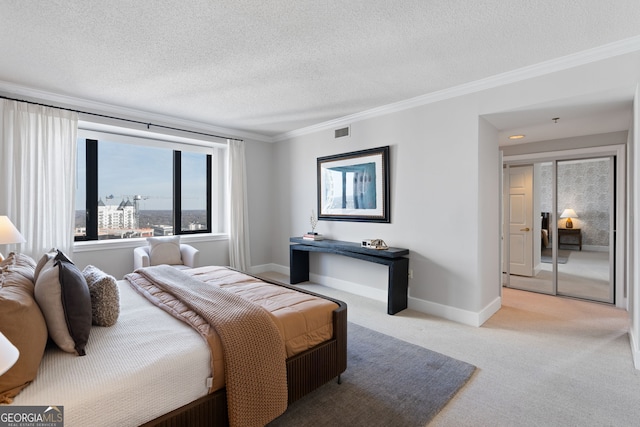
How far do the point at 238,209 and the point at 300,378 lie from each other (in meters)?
3.76

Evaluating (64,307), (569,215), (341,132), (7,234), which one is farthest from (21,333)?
(569,215)

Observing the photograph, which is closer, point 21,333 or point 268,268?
point 21,333

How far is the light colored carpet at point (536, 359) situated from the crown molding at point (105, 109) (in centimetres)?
346

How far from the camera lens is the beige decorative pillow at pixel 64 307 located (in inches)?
57.5

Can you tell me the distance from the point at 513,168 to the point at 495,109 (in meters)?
2.18

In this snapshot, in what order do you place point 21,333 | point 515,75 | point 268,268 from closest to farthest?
point 21,333 < point 515,75 < point 268,268

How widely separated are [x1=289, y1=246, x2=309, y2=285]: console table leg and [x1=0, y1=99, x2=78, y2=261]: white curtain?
2.87 meters

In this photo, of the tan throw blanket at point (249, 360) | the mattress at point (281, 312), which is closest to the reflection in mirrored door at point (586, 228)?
the mattress at point (281, 312)

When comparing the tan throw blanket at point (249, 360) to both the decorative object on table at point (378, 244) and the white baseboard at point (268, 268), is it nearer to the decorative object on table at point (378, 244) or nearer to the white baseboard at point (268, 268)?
the decorative object on table at point (378, 244)

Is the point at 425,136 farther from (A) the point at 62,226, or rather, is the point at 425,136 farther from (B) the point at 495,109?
(A) the point at 62,226

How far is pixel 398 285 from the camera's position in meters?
3.65

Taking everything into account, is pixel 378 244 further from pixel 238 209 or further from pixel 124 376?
pixel 124 376

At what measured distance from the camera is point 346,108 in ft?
13.4

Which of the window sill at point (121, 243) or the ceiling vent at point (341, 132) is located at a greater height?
the ceiling vent at point (341, 132)
